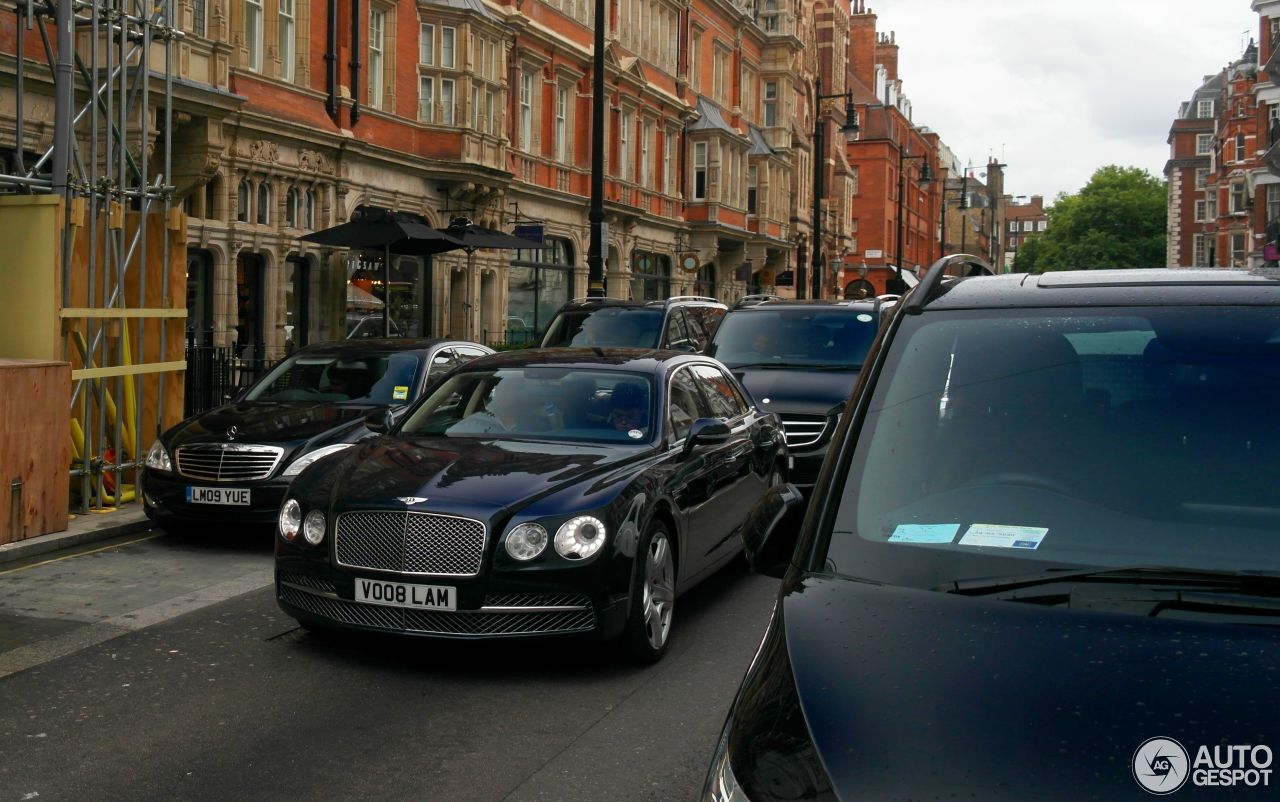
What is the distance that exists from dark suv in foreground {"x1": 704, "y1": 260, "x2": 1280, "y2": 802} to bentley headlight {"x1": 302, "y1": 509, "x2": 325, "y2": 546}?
3.26m

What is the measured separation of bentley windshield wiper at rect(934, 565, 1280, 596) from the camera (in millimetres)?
2621

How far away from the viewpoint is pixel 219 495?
966 cm

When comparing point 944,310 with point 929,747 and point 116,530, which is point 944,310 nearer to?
point 929,747

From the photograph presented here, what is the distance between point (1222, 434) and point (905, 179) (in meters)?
97.8

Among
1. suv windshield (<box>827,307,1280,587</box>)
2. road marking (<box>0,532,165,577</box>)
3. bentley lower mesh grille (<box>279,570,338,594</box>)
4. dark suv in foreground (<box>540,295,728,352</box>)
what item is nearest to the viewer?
suv windshield (<box>827,307,1280,587</box>)

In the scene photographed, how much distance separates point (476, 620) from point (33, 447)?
513 centimetres

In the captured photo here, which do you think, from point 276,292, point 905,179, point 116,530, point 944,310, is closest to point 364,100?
point 276,292

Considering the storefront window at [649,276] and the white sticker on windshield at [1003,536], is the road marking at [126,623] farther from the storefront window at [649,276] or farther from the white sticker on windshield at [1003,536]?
the storefront window at [649,276]

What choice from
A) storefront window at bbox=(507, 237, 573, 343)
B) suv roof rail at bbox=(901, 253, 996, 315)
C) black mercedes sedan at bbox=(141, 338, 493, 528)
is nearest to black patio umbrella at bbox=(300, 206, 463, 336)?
black mercedes sedan at bbox=(141, 338, 493, 528)

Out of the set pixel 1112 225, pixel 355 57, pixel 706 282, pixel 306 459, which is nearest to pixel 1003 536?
pixel 306 459

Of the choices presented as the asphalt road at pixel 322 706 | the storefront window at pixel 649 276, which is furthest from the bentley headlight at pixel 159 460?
the storefront window at pixel 649 276

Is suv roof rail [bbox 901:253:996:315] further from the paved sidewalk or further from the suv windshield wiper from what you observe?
the paved sidewalk

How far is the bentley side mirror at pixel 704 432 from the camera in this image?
23.9 feet

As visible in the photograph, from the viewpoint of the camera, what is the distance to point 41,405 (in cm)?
978
